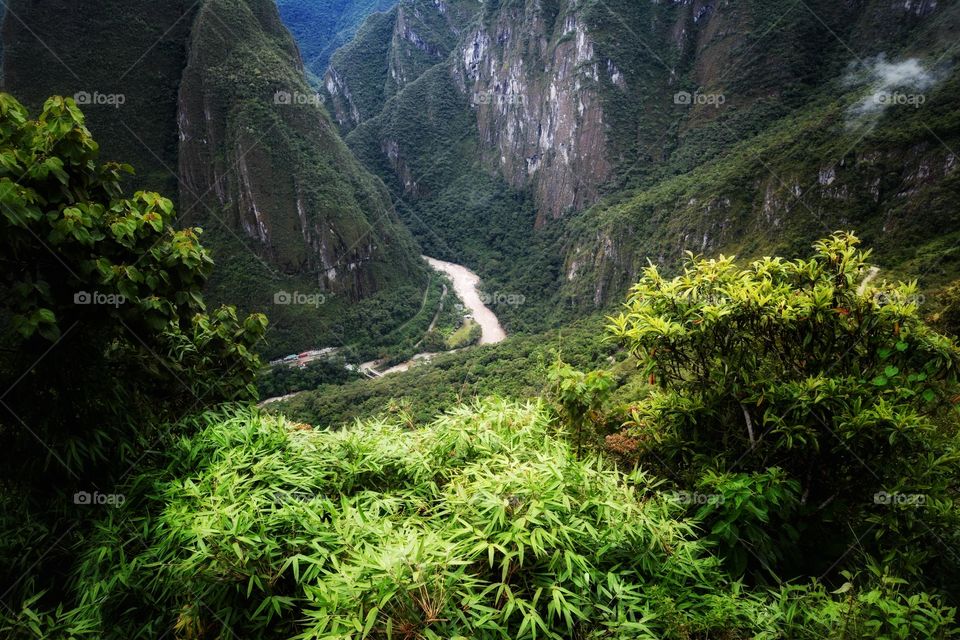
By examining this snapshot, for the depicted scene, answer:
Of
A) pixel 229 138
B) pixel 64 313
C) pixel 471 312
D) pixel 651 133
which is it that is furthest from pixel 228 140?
pixel 64 313

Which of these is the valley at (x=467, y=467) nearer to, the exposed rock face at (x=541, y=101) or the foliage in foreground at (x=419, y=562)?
the foliage in foreground at (x=419, y=562)

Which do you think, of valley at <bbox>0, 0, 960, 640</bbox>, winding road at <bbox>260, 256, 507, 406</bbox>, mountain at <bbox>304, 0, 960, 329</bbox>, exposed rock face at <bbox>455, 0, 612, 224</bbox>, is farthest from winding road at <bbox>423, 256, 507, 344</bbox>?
valley at <bbox>0, 0, 960, 640</bbox>

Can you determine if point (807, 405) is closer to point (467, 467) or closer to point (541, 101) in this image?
point (467, 467)

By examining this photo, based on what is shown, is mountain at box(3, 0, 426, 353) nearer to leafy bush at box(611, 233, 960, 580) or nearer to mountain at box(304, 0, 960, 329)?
mountain at box(304, 0, 960, 329)

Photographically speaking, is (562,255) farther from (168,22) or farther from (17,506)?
(17,506)

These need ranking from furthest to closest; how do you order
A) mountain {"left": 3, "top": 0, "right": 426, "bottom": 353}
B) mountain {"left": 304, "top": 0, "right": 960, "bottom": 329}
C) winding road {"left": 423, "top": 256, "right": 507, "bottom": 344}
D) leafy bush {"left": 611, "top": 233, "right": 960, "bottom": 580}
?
winding road {"left": 423, "top": 256, "right": 507, "bottom": 344}
mountain {"left": 3, "top": 0, "right": 426, "bottom": 353}
mountain {"left": 304, "top": 0, "right": 960, "bottom": 329}
leafy bush {"left": 611, "top": 233, "right": 960, "bottom": 580}

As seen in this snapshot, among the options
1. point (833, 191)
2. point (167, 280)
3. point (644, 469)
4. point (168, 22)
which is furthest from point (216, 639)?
point (168, 22)

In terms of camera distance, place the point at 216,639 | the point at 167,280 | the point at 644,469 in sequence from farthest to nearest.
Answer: the point at 644,469, the point at 167,280, the point at 216,639
